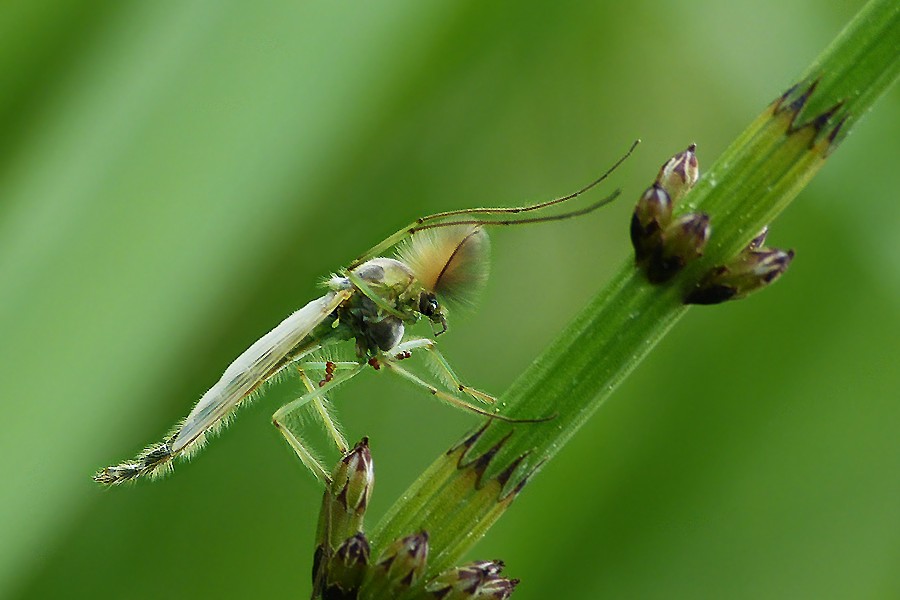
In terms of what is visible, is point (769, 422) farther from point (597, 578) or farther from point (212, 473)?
point (212, 473)

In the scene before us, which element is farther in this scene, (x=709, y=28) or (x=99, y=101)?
(x=709, y=28)

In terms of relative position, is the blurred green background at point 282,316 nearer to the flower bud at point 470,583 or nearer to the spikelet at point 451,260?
the spikelet at point 451,260

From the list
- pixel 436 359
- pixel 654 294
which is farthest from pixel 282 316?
pixel 654 294

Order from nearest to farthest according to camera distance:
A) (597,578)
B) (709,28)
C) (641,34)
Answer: (597,578) < (709,28) < (641,34)

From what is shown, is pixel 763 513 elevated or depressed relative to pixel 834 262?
depressed

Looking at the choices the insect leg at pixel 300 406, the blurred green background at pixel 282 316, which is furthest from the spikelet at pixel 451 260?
the blurred green background at pixel 282 316

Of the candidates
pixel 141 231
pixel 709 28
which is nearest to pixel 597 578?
pixel 141 231
